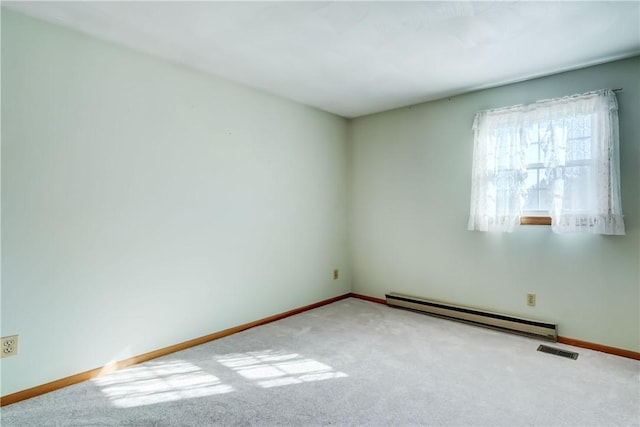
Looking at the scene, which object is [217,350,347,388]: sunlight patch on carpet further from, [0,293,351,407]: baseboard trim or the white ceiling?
the white ceiling

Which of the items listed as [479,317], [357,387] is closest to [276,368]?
[357,387]

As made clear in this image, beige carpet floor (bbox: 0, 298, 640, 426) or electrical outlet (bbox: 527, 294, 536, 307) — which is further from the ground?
electrical outlet (bbox: 527, 294, 536, 307)

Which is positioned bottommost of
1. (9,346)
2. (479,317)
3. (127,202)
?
(479,317)

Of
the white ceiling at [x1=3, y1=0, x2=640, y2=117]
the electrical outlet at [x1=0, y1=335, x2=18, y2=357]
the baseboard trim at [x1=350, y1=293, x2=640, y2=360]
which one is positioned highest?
the white ceiling at [x1=3, y1=0, x2=640, y2=117]

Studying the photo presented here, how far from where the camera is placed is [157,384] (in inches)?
84.6

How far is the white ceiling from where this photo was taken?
6.38 feet

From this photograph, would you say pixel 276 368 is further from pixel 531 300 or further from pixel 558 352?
pixel 531 300

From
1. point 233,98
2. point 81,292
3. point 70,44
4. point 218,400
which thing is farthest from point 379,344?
point 70,44

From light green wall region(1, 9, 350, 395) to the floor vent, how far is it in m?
2.27

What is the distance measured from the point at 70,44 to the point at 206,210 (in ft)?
4.59

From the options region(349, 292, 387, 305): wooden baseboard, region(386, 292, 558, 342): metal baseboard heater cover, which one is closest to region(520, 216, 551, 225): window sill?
region(386, 292, 558, 342): metal baseboard heater cover

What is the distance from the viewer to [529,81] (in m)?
2.99

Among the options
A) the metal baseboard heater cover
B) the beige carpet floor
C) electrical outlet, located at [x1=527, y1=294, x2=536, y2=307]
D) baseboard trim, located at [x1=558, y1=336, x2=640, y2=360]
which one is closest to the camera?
the beige carpet floor

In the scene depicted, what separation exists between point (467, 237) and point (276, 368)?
2193 mm
